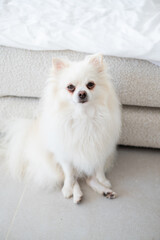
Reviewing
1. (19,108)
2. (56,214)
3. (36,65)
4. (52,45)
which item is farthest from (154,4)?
(56,214)

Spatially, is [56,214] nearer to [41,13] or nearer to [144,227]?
[144,227]

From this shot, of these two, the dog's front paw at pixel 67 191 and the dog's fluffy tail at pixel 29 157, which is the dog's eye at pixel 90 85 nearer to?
the dog's fluffy tail at pixel 29 157

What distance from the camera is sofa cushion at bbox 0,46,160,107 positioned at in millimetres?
1212

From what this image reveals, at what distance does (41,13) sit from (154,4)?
820 millimetres

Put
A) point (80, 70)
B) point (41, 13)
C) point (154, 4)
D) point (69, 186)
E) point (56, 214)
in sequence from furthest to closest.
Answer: point (154, 4) → point (41, 13) → point (69, 186) → point (56, 214) → point (80, 70)

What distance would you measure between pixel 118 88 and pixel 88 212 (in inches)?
28.7

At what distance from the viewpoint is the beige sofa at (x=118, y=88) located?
1.22m

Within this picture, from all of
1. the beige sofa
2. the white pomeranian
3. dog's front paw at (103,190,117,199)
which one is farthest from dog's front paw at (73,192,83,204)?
the beige sofa

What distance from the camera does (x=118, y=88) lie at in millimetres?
1279

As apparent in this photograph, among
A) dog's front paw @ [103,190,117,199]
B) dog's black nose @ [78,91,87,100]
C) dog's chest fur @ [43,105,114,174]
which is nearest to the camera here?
dog's black nose @ [78,91,87,100]

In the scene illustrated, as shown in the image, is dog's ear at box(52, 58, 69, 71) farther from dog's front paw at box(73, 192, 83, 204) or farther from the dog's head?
dog's front paw at box(73, 192, 83, 204)

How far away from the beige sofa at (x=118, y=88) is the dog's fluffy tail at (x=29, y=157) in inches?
5.9

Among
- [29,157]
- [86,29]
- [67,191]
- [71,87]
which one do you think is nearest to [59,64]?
[71,87]

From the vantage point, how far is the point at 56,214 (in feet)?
3.72
